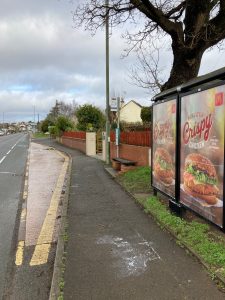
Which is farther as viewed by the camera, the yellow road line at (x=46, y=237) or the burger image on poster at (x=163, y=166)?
the burger image on poster at (x=163, y=166)

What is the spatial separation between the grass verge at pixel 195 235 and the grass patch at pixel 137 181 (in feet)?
3.13

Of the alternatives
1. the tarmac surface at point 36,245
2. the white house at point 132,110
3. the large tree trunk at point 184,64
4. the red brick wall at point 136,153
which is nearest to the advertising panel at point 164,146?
the tarmac surface at point 36,245

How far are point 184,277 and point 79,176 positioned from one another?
1003 cm

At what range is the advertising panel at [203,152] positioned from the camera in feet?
17.0

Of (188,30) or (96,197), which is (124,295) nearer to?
(96,197)

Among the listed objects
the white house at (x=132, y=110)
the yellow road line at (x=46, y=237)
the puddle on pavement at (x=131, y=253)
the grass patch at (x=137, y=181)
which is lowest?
the yellow road line at (x=46, y=237)

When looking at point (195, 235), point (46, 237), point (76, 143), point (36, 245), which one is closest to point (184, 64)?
point (195, 235)

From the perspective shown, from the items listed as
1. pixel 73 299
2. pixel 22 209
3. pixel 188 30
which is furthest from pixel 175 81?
pixel 73 299

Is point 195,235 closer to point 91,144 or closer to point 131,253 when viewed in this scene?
point 131,253

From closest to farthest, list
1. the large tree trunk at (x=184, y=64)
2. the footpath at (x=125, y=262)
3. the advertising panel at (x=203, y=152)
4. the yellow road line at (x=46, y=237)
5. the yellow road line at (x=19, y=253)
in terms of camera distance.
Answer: the footpath at (x=125, y=262)
the advertising panel at (x=203, y=152)
the yellow road line at (x=19, y=253)
the yellow road line at (x=46, y=237)
the large tree trunk at (x=184, y=64)

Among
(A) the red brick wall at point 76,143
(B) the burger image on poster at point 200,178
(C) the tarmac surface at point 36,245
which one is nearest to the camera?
(C) the tarmac surface at point 36,245

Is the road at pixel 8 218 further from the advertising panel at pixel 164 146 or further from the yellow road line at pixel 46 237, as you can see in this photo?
the advertising panel at pixel 164 146

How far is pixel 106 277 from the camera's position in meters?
4.58

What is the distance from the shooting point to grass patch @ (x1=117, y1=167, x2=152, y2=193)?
1044 centimetres
